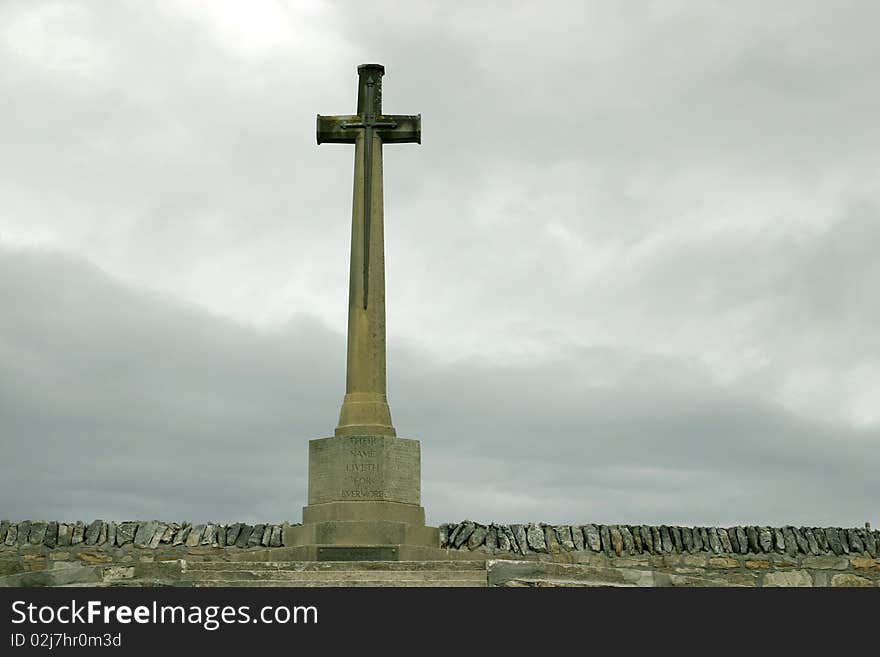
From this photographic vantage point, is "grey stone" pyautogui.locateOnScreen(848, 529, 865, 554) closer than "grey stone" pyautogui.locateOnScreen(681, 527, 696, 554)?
No

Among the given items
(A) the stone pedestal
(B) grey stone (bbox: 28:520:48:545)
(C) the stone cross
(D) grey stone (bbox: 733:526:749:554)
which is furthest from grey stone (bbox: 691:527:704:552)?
(B) grey stone (bbox: 28:520:48:545)

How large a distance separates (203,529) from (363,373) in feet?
9.23

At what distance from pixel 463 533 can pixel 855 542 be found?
4.85 metres

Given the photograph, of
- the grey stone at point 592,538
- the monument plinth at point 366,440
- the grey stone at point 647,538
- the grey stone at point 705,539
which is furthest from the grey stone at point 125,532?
the grey stone at point 705,539

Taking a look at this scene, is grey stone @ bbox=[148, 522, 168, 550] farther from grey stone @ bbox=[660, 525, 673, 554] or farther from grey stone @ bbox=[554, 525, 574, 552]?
grey stone @ bbox=[660, 525, 673, 554]

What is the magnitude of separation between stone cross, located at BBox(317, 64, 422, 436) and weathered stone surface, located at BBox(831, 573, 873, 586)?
566 centimetres

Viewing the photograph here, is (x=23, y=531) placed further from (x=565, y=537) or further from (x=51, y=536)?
(x=565, y=537)

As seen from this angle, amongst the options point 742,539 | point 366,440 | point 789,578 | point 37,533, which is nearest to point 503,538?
point 366,440

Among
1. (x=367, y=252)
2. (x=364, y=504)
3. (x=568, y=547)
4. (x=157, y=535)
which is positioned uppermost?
(x=367, y=252)

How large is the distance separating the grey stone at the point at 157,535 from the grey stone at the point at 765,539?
727 cm

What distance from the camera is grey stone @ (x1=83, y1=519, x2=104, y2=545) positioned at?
14898 millimetres

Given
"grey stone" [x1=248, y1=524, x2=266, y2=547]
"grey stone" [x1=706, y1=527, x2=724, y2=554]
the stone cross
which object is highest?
the stone cross

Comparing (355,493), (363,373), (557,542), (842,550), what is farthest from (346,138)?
(842,550)

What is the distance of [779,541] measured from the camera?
1499cm
